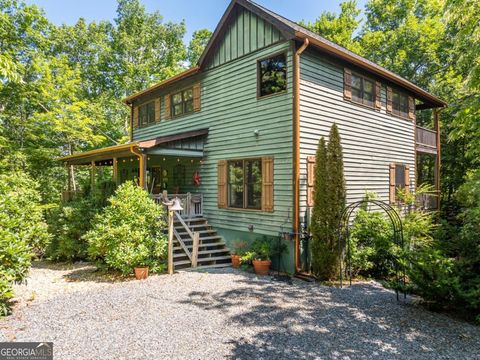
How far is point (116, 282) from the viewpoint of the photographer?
7.58 metres

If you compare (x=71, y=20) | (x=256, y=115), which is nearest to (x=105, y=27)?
(x=71, y=20)

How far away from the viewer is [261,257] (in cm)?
870

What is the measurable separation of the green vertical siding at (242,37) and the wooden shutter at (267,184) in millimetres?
3627

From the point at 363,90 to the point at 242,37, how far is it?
15.4 feet

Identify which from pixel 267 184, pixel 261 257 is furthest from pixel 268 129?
pixel 261 257

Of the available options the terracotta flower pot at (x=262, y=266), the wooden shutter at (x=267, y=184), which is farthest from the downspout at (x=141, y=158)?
the terracotta flower pot at (x=262, y=266)

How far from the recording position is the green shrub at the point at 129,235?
786 cm

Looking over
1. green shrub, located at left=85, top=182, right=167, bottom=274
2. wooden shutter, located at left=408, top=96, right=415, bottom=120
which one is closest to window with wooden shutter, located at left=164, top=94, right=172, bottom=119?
green shrub, located at left=85, top=182, right=167, bottom=274

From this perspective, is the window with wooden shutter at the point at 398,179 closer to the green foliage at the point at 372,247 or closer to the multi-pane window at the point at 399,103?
the multi-pane window at the point at 399,103

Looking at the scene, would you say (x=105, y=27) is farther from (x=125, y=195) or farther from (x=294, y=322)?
(x=294, y=322)

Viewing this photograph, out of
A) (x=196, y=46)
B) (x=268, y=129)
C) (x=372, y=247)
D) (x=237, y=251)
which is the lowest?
(x=237, y=251)

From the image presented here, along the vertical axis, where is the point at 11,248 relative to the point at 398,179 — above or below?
below

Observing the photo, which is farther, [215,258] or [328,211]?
[215,258]

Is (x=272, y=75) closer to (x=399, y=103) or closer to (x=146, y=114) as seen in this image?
(x=399, y=103)
